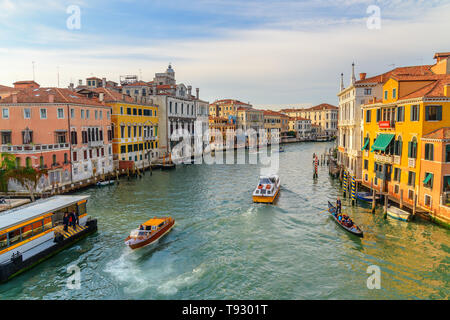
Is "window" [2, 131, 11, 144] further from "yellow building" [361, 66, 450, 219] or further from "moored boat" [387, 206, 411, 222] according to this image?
"moored boat" [387, 206, 411, 222]

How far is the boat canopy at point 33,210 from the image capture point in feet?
43.0

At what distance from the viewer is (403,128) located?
19984 mm

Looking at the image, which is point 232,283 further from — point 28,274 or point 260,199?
point 260,199

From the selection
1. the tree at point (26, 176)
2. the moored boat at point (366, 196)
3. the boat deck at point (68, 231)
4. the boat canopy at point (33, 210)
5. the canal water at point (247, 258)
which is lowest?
the canal water at point (247, 258)

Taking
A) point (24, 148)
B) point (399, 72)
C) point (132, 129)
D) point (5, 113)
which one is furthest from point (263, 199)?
point (132, 129)

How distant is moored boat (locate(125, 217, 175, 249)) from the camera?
48.7ft

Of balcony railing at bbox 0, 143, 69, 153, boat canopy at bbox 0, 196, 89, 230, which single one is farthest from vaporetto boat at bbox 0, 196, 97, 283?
balcony railing at bbox 0, 143, 69, 153

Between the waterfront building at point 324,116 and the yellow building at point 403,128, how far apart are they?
311 feet

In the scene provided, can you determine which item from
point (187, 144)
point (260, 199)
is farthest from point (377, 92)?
point (187, 144)

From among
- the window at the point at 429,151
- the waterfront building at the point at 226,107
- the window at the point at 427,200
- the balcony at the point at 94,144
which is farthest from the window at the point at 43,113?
the waterfront building at the point at 226,107

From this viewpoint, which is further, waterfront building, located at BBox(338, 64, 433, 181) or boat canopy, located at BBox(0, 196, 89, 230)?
waterfront building, located at BBox(338, 64, 433, 181)

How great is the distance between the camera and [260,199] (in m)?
23.0

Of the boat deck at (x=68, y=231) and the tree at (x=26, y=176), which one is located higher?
the tree at (x=26, y=176)

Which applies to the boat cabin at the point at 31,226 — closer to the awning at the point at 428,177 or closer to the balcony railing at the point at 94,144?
the balcony railing at the point at 94,144
